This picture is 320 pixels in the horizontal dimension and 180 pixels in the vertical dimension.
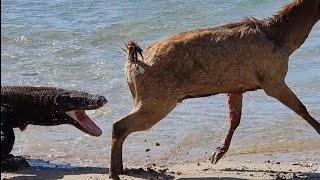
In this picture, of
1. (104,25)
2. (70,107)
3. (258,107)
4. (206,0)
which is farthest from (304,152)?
(206,0)

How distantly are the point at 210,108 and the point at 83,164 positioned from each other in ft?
7.18

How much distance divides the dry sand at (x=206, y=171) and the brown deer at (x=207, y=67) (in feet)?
1.21

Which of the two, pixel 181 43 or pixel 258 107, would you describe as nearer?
pixel 181 43

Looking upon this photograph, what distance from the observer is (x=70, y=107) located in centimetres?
760

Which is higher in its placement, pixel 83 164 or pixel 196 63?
pixel 196 63

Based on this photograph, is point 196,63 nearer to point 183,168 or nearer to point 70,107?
point 183,168

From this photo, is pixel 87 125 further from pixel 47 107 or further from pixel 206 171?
pixel 206 171

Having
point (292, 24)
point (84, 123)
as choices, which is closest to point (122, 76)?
point (84, 123)

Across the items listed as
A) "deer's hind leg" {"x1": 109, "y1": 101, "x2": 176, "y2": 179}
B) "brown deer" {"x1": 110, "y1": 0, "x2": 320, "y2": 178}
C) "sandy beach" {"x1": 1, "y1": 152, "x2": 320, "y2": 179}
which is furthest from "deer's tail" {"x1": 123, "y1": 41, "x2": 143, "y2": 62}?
"sandy beach" {"x1": 1, "y1": 152, "x2": 320, "y2": 179}

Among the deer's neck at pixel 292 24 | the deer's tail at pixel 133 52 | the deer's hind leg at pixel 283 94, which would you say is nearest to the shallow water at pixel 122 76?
the deer's hind leg at pixel 283 94

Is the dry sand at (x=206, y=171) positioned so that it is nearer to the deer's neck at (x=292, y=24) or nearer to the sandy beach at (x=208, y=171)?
the sandy beach at (x=208, y=171)

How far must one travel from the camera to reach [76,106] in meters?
7.59

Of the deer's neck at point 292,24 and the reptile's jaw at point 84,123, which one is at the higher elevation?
the deer's neck at point 292,24

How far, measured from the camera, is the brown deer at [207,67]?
6254mm
